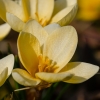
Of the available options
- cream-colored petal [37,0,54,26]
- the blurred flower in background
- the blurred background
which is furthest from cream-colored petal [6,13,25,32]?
the blurred flower in background

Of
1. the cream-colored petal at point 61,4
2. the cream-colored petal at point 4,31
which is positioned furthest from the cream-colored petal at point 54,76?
the cream-colored petal at point 61,4

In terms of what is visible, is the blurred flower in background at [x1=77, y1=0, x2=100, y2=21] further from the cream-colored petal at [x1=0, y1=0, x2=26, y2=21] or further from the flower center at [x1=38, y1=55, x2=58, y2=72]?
the flower center at [x1=38, y1=55, x2=58, y2=72]

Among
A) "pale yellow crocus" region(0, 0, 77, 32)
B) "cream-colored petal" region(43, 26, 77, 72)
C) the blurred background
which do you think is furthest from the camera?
the blurred background

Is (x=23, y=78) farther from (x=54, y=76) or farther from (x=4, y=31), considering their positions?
(x=4, y=31)

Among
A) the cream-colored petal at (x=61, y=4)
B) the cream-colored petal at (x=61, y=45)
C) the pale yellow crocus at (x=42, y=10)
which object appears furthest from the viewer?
the cream-colored petal at (x=61, y=4)

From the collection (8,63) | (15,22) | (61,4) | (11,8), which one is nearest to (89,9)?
(61,4)

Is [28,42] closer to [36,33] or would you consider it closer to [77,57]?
[36,33]

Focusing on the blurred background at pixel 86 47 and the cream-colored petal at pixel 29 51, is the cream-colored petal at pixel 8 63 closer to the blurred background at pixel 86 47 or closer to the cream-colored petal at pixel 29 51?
the cream-colored petal at pixel 29 51
